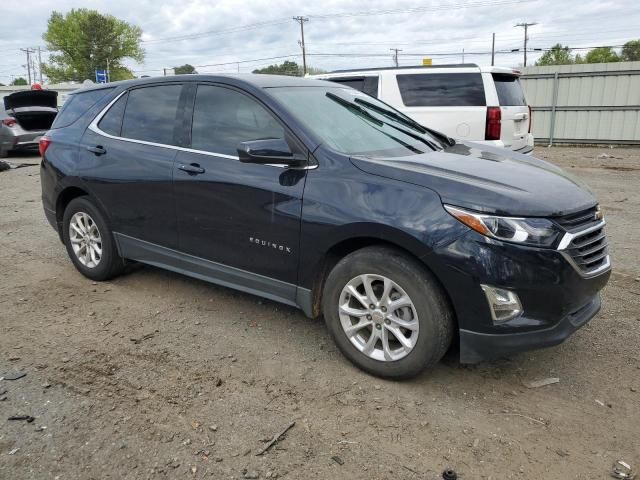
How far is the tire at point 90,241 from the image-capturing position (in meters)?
4.65

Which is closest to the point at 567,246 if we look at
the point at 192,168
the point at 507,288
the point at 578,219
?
the point at 578,219

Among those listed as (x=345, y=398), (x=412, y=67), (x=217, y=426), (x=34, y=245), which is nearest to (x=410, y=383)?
(x=345, y=398)

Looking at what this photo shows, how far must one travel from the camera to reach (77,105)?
4949 mm

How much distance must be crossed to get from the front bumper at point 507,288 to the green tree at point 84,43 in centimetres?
8716

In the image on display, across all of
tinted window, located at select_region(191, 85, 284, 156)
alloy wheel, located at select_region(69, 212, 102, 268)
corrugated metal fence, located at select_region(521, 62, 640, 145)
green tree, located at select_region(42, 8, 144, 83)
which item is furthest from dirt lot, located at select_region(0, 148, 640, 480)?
green tree, located at select_region(42, 8, 144, 83)

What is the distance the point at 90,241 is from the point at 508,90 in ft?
21.8

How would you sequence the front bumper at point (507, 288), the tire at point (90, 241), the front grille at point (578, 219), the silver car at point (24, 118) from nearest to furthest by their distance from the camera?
the front bumper at point (507, 288) < the front grille at point (578, 219) < the tire at point (90, 241) < the silver car at point (24, 118)

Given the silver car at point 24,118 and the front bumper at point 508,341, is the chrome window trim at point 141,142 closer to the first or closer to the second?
the front bumper at point 508,341

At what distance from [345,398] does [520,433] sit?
3.05 feet

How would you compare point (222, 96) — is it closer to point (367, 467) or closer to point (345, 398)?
point (345, 398)

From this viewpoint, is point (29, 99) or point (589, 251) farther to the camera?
point (29, 99)

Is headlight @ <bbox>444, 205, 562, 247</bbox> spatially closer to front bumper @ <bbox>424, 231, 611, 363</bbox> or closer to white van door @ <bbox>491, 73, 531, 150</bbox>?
front bumper @ <bbox>424, 231, 611, 363</bbox>

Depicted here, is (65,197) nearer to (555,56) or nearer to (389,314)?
(389,314)

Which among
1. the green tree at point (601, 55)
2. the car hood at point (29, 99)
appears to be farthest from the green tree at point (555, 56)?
the car hood at point (29, 99)
